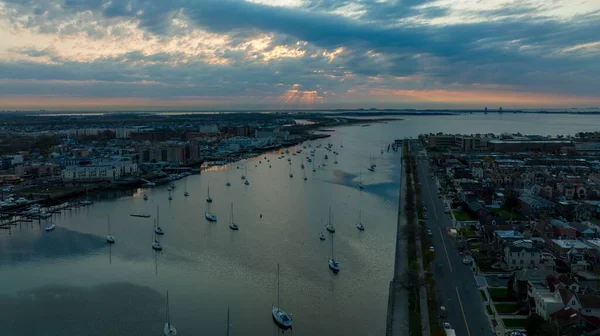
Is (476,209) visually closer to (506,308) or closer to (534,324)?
(506,308)

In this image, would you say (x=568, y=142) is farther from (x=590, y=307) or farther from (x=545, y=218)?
(x=590, y=307)

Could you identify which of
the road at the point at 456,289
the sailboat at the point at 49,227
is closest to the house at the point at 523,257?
the road at the point at 456,289

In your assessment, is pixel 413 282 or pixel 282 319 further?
pixel 413 282

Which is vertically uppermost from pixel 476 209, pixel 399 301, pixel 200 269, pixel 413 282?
pixel 476 209

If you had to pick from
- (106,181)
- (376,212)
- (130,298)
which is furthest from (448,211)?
(106,181)

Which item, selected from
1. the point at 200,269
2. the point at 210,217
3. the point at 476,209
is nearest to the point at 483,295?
the point at 200,269

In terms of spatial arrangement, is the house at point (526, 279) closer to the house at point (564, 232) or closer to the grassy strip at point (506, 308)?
the grassy strip at point (506, 308)

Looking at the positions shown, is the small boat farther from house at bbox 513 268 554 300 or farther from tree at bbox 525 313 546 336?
tree at bbox 525 313 546 336
